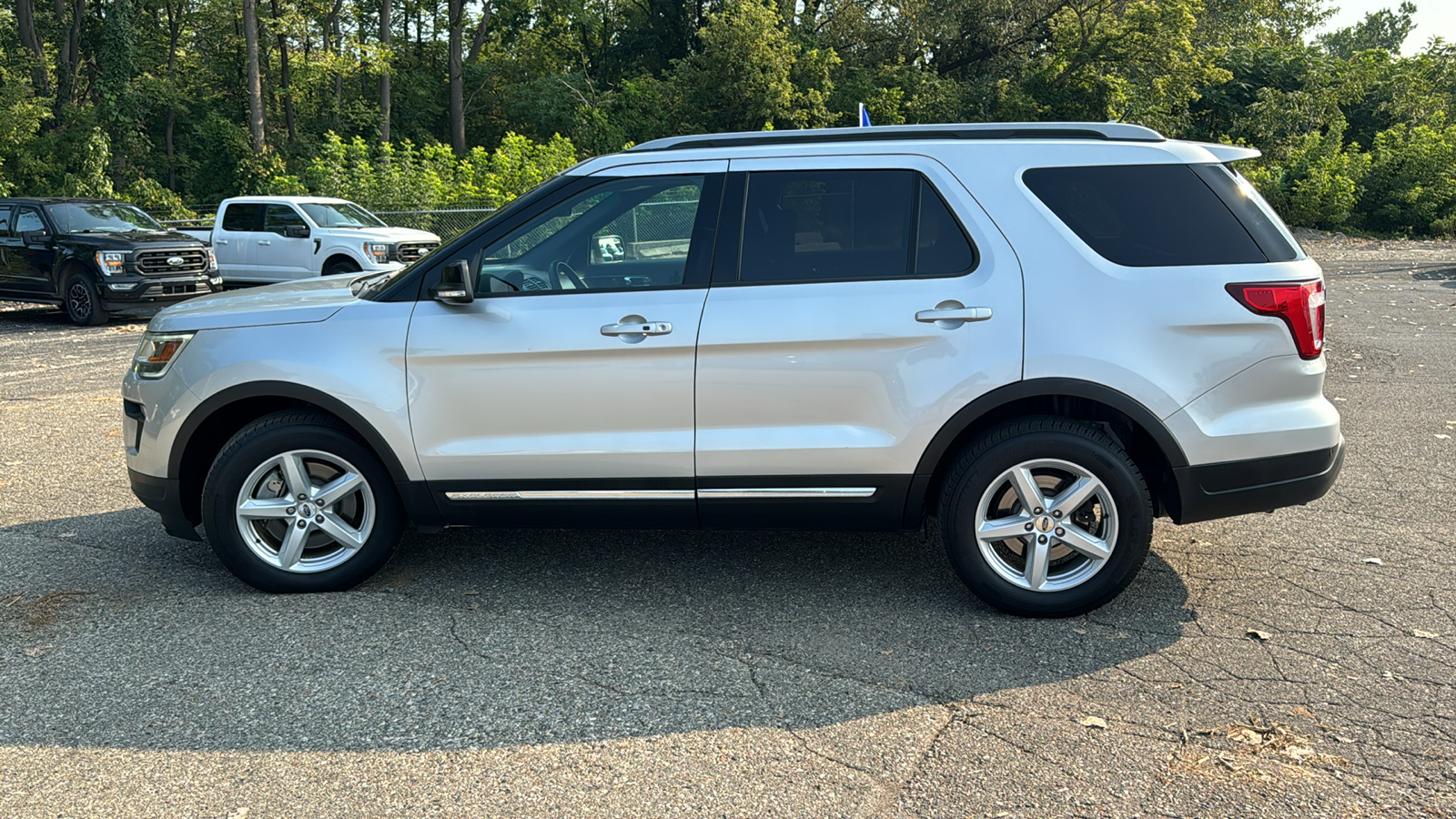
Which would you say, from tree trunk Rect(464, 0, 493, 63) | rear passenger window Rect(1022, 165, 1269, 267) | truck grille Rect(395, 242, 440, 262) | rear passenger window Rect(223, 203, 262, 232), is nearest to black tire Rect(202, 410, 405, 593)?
rear passenger window Rect(1022, 165, 1269, 267)

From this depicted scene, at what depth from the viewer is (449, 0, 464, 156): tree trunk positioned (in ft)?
140

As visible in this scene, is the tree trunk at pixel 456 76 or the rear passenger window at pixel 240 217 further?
the tree trunk at pixel 456 76

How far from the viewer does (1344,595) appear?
4.70 m

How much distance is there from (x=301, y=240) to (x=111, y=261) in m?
2.99

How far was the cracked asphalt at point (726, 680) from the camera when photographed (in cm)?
328

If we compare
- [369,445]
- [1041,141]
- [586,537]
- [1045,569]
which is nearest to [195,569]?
[369,445]

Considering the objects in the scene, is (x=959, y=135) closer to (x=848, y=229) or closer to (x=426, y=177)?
(x=848, y=229)

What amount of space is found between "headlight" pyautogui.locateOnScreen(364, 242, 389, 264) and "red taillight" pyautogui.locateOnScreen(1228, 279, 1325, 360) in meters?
15.0

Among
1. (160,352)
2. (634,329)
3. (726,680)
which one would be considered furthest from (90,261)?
(726,680)

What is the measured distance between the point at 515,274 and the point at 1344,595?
358cm

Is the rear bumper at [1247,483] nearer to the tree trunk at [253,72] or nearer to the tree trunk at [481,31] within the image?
the tree trunk at [253,72]

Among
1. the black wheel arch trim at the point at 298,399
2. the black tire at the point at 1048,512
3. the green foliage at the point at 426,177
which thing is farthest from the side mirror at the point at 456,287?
the green foliage at the point at 426,177

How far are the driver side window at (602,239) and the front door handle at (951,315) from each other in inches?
37.0

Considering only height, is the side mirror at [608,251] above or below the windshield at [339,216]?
above
